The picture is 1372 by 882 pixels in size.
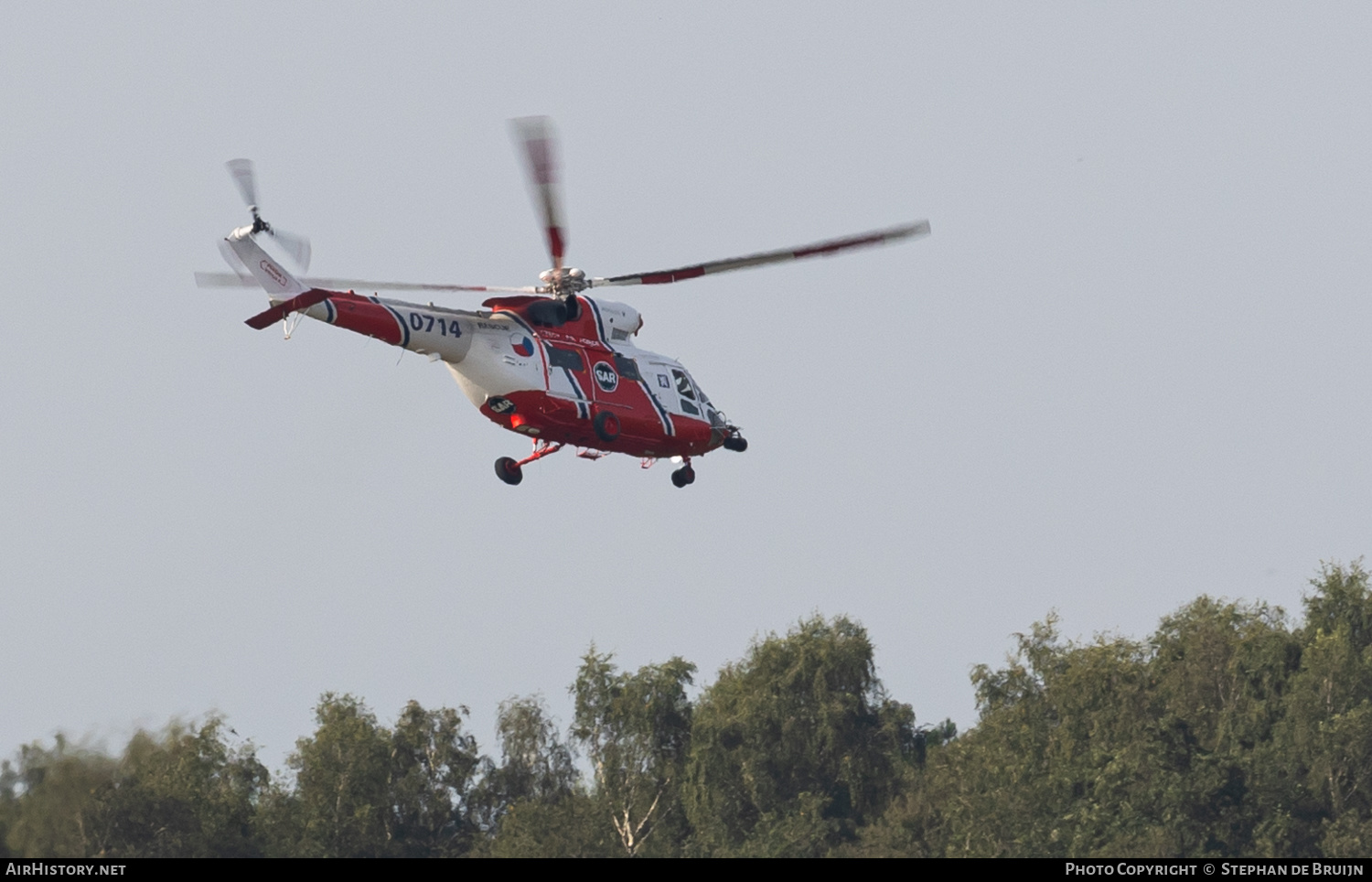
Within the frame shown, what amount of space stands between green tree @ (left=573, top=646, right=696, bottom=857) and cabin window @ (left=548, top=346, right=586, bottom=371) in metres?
24.5

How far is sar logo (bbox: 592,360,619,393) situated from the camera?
138 feet

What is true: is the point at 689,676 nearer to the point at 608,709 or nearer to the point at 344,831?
the point at 608,709

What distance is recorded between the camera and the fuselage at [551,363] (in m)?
39.9

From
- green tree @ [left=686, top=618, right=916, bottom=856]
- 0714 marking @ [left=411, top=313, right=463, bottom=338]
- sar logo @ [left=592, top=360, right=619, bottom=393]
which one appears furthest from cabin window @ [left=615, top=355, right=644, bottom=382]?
green tree @ [left=686, top=618, right=916, bottom=856]

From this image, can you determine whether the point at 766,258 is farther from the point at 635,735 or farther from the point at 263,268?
the point at 635,735

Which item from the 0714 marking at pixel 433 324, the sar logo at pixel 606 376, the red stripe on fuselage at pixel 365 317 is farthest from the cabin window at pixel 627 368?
the red stripe on fuselage at pixel 365 317

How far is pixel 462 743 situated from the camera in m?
64.5

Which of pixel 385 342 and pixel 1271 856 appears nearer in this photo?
pixel 385 342

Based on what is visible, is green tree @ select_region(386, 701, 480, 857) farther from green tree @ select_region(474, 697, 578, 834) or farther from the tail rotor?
the tail rotor

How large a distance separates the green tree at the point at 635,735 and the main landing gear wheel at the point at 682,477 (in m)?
20.9

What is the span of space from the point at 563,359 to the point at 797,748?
91.0 feet

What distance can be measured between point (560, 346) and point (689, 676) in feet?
91.0

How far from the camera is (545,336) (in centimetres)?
4156

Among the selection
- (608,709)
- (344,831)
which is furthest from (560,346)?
Result: (608,709)
